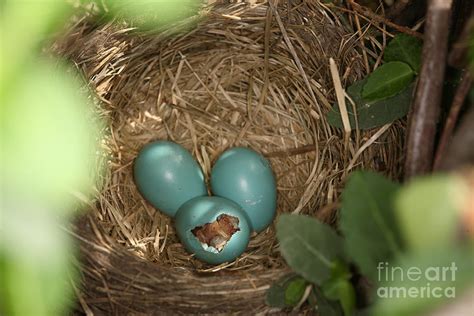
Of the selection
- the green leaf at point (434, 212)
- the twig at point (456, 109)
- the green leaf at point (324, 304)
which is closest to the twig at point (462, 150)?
the green leaf at point (434, 212)

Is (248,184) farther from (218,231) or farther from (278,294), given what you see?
(278,294)

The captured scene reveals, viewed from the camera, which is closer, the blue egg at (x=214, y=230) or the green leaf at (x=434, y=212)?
the green leaf at (x=434, y=212)

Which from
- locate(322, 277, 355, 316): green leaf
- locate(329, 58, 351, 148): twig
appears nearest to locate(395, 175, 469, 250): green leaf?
locate(322, 277, 355, 316): green leaf

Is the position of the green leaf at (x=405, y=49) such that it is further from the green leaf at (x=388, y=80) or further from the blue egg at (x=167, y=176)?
the blue egg at (x=167, y=176)

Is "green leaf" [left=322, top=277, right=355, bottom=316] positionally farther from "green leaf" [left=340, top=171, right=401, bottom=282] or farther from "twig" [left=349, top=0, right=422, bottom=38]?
"twig" [left=349, top=0, right=422, bottom=38]

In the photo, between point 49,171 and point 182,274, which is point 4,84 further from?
point 182,274

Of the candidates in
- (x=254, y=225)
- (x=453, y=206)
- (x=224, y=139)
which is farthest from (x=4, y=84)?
(x=224, y=139)
